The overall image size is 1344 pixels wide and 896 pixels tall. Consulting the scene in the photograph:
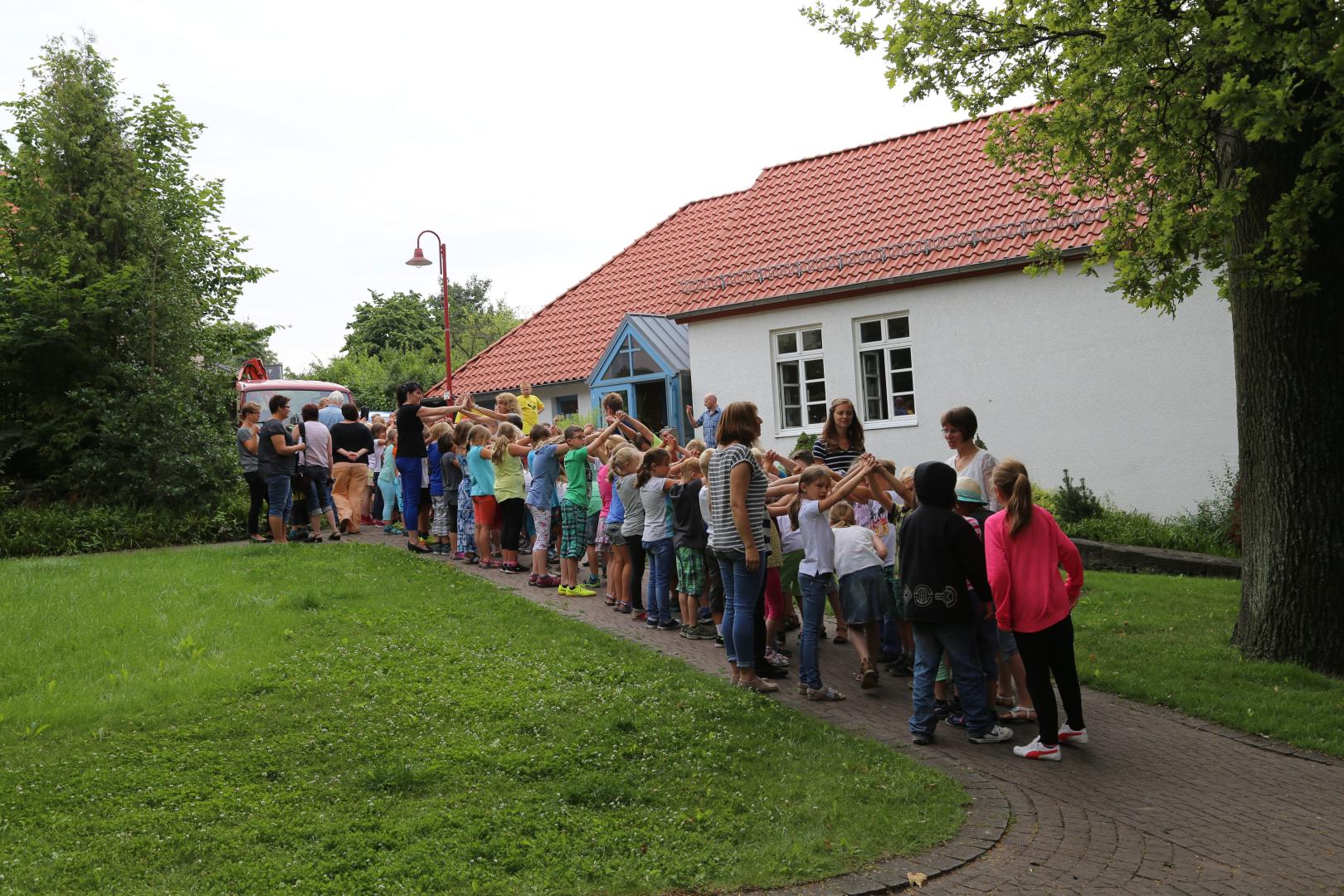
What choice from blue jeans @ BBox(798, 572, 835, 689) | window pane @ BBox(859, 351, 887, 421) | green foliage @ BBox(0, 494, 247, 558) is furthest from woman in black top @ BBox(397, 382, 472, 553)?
window pane @ BBox(859, 351, 887, 421)

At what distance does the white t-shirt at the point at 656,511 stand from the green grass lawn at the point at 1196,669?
395cm

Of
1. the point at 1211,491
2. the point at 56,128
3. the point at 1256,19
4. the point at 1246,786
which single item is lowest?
the point at 1246,786

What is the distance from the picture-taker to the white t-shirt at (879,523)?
9.38 metres

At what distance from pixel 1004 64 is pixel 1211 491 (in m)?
9.39

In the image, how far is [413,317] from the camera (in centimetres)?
6444

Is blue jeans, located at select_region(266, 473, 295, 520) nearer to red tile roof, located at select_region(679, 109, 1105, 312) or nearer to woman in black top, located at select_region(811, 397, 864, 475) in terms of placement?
woman in black top, located at select_region(811, 397, 864, 475)

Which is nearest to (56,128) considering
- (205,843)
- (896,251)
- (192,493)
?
(192,493)

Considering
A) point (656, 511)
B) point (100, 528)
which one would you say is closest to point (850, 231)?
point (656, 511)

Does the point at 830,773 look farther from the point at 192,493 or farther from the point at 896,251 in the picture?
the point at 896,251

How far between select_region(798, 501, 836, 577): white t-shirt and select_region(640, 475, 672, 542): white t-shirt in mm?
2308

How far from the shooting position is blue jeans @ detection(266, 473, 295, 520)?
14.7 m

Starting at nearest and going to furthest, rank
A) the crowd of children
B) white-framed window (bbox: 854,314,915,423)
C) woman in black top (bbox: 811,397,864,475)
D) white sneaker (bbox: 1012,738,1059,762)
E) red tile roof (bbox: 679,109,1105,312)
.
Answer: white sneaker (bbox: 1012,738,1059,762), the crowd of children, woman in black top (bbox: 811,397,864,475), red tile roof (bbox: 679,109,1105,312), white-framed window (bbox: 854,314,915,423)

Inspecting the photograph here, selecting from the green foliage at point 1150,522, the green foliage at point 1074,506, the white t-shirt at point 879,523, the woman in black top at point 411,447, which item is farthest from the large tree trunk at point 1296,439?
the woman in black top at point 411,447

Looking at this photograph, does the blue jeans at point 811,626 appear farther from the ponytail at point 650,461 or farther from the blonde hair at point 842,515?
the ponytail at point 650,461
